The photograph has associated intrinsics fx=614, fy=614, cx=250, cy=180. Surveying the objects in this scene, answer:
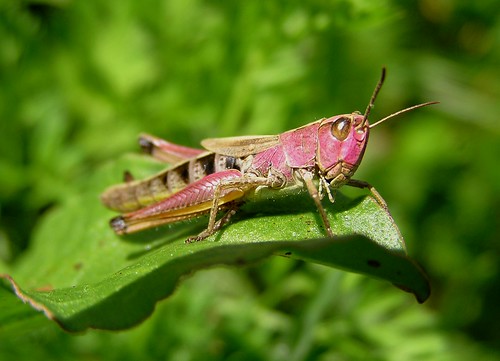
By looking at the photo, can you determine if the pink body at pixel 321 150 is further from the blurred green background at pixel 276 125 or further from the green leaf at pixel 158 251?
the blurred green background at pixel 276 125

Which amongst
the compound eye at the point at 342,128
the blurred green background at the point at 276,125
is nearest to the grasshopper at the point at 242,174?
the compound eye at the point at 342,128

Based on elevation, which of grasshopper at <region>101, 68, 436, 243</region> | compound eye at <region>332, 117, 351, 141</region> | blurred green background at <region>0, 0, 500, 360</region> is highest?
compound eye at <region>332, 117, 351, 141</region>

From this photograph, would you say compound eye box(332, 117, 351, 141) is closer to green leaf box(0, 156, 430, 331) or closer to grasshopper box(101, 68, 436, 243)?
grasshopper box(101, 68, 436, 243)

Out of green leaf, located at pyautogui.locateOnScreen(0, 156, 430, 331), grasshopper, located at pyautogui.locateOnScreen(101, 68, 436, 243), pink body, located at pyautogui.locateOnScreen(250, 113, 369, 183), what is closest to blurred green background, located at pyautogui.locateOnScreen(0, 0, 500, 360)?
green leaf, located at pyautogui.locateOnScreen(0, 156, 430, 331)

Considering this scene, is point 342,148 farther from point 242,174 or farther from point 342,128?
point 242,174

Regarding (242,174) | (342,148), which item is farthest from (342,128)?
(242,174)

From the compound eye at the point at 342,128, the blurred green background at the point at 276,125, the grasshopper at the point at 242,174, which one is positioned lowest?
the blurred green background at the point at 276,125

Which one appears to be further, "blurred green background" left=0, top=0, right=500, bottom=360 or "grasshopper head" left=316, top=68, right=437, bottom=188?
"blurred green background" left=0, top=0, right=500, bottom=360
